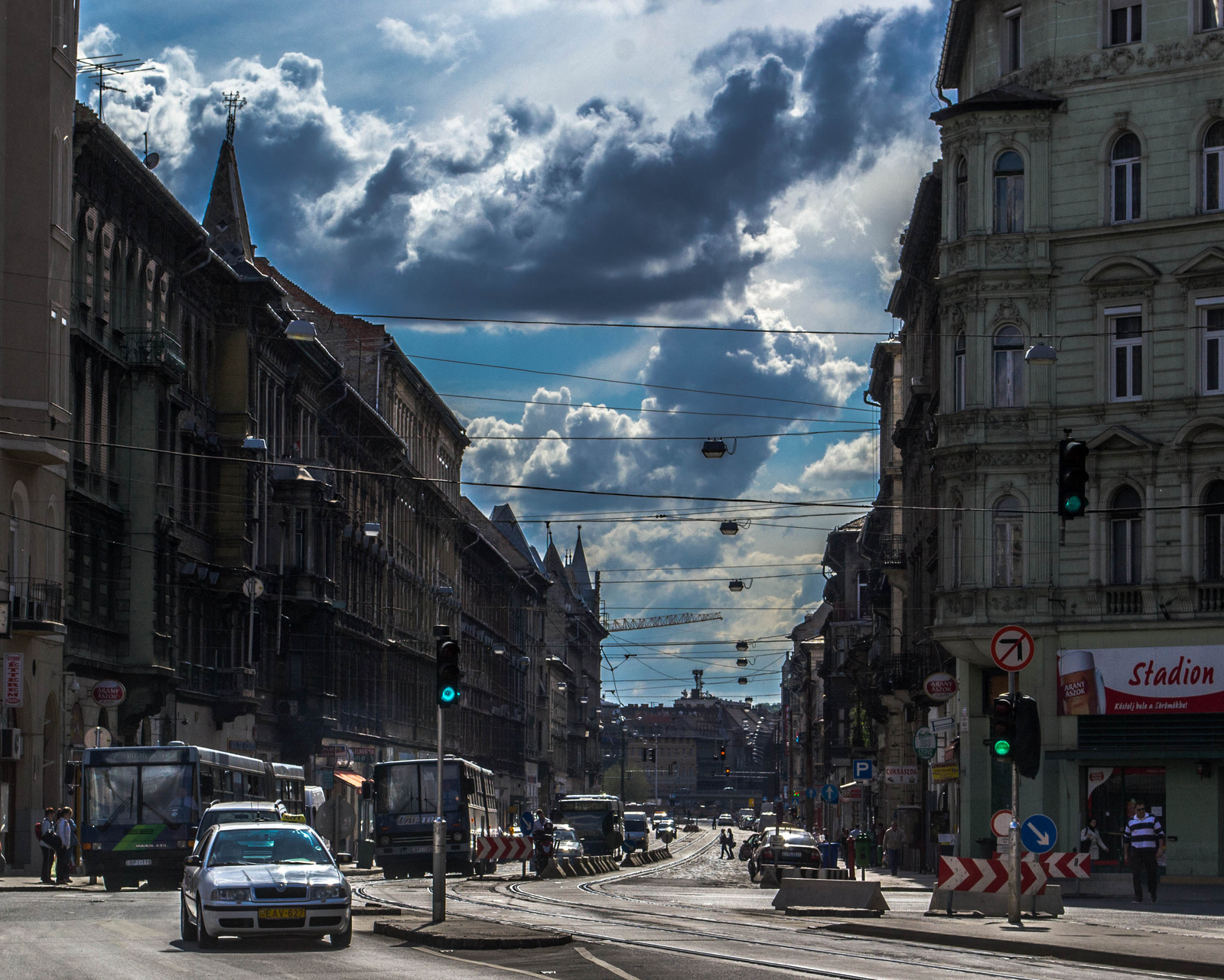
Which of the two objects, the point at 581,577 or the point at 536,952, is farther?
the point at 581,577

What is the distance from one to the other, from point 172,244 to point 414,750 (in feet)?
121

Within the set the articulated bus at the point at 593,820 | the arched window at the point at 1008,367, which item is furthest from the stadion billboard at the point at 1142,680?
the articulated bus at the point at 593,820

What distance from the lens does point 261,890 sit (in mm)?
19750

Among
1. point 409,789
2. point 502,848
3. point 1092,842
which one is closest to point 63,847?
point 409,789

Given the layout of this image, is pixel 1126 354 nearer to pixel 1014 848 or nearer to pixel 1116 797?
pixel 1116 797

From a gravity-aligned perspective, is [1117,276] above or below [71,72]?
below

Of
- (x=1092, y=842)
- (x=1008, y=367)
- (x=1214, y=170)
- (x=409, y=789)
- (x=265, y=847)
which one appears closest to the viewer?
(x=265, y=847)

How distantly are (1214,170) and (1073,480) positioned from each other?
19.2 metres

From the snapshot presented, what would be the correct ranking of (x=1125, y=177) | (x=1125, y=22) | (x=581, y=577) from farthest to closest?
1. (x=581, y=577)
2. (x=1125, y=22)
3. (x=1125, y=177)

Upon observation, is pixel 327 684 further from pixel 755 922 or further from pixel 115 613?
pixel 755 922

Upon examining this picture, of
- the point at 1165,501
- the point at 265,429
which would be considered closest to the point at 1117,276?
the point at 1165,501

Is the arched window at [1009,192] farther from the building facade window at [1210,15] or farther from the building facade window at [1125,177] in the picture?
the building facade window at [1210,15]

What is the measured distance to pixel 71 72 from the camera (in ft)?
141

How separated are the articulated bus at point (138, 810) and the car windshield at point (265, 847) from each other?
1562 centimetres
